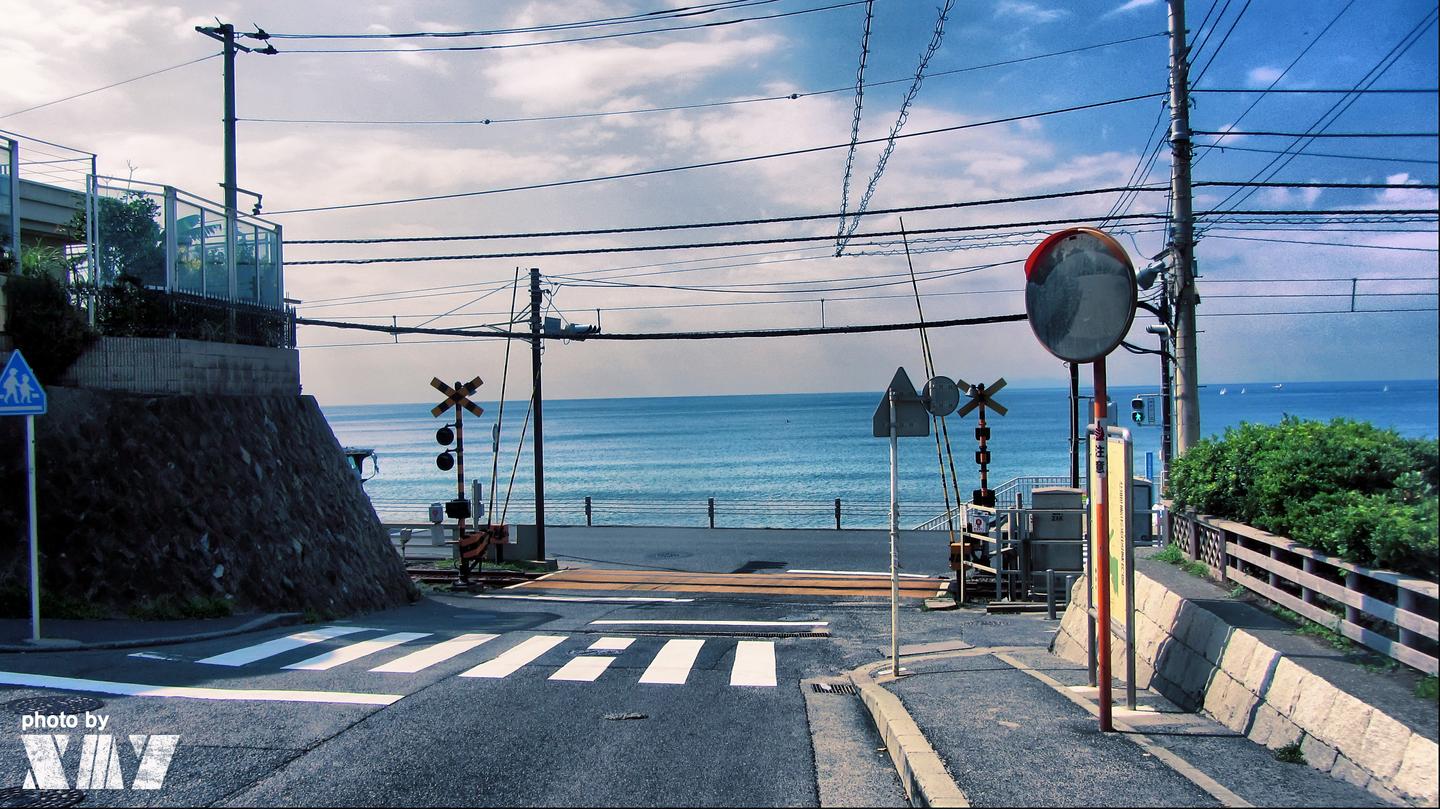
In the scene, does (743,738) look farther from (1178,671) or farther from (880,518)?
(880,518)

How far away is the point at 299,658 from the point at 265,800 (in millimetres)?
4824

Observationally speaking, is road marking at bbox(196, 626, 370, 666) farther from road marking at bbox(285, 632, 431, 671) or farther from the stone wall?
the stone wall

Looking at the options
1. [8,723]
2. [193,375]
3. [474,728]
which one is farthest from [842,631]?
[193,375]

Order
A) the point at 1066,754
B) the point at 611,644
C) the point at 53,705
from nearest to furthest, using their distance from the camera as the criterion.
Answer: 1. the point at 1066,754
2. the point at 53,705
3. the point at 611,644

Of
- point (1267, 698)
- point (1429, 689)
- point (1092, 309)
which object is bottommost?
point (1267, 698)

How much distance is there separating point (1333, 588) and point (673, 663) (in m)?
6.19

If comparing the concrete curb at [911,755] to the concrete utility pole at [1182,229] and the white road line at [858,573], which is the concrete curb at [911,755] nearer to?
the concrete utility pole at [1182,229]

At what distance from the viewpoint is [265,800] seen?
534 centimetres

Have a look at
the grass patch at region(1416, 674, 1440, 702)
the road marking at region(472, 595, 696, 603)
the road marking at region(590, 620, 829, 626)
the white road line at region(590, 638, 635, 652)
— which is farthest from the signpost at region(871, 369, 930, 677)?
the road marking at region(472, 595, 696, 603)

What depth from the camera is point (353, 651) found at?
1034 centimetres

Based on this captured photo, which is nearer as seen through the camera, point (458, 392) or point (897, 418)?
point (897, 418)

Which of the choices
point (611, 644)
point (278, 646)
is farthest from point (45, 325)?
point (611, 644)

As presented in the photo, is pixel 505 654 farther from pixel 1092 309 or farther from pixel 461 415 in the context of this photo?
pixel 461 415

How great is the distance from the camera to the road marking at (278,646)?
9.61m
